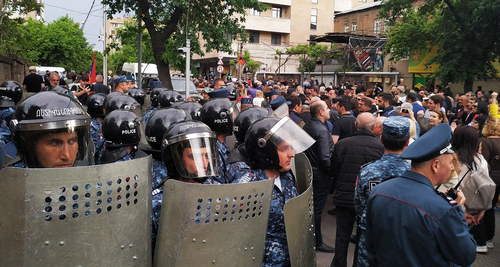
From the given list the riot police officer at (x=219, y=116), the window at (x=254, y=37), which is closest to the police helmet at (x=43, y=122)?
the riot police officer at (x=219, y=116)

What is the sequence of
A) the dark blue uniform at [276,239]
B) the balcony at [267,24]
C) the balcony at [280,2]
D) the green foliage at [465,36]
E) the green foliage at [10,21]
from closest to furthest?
the dark blue uniform at [276,239], the green foliage at [10,21], the green foliage at [465,36], the balcony at [267,24], the balcony at [280,2]

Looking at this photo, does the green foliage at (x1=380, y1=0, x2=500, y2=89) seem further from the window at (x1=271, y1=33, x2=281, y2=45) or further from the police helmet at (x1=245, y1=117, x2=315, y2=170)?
the window at (x1=271, y1=33, x2=281, y2=45)

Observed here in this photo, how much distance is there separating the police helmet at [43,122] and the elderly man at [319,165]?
4.07m

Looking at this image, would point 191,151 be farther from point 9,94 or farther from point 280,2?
point 280,2

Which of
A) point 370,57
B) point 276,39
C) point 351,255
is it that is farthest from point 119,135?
point 276,39

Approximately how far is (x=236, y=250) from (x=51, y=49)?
4781 cm

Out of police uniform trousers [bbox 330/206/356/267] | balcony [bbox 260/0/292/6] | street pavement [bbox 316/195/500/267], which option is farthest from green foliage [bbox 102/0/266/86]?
balcony [bbox 260/0/292/6]

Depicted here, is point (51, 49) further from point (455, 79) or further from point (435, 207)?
point (435, 207)

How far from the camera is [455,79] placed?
21641mm

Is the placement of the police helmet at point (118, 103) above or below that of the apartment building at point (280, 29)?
below

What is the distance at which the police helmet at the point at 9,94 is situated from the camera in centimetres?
585

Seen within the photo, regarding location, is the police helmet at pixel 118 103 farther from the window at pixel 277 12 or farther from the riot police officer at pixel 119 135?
the window at pixel 277 12

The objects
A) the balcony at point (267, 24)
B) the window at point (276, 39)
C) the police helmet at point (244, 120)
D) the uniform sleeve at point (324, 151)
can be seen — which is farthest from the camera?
the window at point (276, 39)

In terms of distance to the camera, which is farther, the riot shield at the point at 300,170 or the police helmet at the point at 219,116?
the police helmet at the point at 219,116
